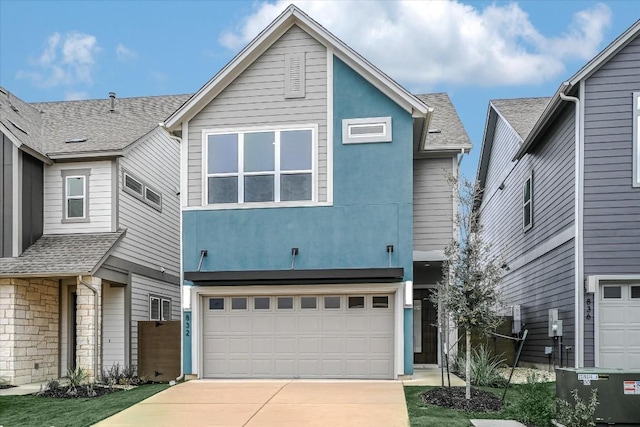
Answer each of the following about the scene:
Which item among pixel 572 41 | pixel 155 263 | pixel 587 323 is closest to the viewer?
pixel 587 323

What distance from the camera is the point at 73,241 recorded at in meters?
16.2

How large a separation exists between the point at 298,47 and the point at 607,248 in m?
7.96

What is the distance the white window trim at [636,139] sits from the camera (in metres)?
13.6

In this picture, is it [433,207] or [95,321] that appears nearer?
[95,321]

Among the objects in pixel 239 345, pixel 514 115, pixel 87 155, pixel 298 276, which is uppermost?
pixel 514 115

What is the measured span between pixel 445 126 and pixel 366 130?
4279mm

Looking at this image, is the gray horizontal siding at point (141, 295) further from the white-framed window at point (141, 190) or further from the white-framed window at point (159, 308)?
the white-framed window at point (141, 190)

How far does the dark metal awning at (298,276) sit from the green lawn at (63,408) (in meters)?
2.55

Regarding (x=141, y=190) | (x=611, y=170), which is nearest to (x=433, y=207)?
(x=611, y=170)

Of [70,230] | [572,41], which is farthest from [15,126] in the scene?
[572,41]

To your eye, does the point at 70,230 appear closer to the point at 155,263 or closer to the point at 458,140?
the point at 155,263

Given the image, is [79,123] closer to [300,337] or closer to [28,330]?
[28,330]

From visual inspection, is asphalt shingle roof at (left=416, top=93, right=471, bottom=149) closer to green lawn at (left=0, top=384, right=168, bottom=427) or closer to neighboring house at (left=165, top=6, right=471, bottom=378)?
neighboring house at (left=165, top=6, right=471, bottom=378)

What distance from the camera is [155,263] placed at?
19094mm
